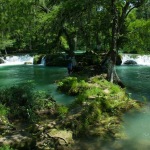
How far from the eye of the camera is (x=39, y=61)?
52.6 m

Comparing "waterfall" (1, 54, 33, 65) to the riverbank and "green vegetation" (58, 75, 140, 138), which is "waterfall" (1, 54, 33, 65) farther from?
the riverbank

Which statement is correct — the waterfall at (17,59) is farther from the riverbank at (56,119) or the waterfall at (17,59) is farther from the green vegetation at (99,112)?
the riverbank at (56,119)

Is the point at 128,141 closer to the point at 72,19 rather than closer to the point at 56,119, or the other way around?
the point at 56,119

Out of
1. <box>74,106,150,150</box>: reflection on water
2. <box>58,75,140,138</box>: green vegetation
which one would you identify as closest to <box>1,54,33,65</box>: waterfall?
<box>58,75,140,138</box>: green vegetation

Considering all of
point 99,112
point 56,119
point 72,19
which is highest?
point 72,19

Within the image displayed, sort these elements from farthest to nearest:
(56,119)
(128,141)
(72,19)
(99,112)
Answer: (72,19) → (99,112) → (56,119) → (128,141)

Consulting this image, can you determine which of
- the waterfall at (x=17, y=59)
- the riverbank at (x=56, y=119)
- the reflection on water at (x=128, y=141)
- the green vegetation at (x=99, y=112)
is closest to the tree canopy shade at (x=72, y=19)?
the green vegetation at (x=99, y=112)

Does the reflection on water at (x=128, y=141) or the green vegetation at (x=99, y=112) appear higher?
the green vegetation at (x=99, y=112)

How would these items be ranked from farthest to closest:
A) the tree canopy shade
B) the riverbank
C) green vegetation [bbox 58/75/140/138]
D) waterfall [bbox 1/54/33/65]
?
waterfall [bbox 1/54/33/65]
the tree canopy shade
green vegetation [bbox 58/75/140/138]
the riverbank

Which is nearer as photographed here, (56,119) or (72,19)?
(56,119)

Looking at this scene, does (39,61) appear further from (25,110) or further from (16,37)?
(25,110)

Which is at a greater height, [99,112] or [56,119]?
[99,112]

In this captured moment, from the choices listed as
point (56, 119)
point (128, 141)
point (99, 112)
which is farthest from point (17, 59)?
point (128, 141)

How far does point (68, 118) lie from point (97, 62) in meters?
21.1
